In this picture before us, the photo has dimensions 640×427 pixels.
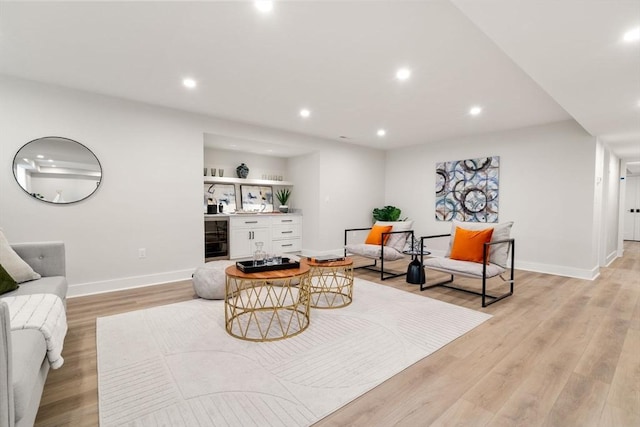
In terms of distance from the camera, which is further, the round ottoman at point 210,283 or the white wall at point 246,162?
the white wall at point 246,162

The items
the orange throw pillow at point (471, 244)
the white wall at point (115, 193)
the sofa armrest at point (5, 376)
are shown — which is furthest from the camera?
the orange throw pillow at point (471, 244)

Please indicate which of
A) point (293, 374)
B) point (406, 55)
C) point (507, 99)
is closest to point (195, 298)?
point (293, 374)

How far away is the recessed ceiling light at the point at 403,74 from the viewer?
9.70 ft

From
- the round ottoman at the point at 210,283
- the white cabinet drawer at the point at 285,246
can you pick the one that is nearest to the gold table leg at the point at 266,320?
the round ottoman at the point at 210,283

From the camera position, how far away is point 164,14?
213 cm

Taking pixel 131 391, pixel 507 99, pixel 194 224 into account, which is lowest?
pixel 131 391

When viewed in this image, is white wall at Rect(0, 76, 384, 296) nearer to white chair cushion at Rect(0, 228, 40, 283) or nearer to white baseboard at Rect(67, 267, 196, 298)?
white baseboard at Rect(67, 267, 196, 298)

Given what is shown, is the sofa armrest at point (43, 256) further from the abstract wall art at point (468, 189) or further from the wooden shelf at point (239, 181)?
the abstract wall art at point (468, 189)

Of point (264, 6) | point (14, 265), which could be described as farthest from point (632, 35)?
point (14, 265)

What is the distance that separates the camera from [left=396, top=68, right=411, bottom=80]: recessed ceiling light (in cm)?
296

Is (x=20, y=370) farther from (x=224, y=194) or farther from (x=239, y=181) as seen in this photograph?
(x=224, y=194)

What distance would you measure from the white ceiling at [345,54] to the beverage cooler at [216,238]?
6.83 ft

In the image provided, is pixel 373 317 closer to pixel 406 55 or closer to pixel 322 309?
pixel 322 309

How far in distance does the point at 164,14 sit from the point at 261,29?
0.68 meters
